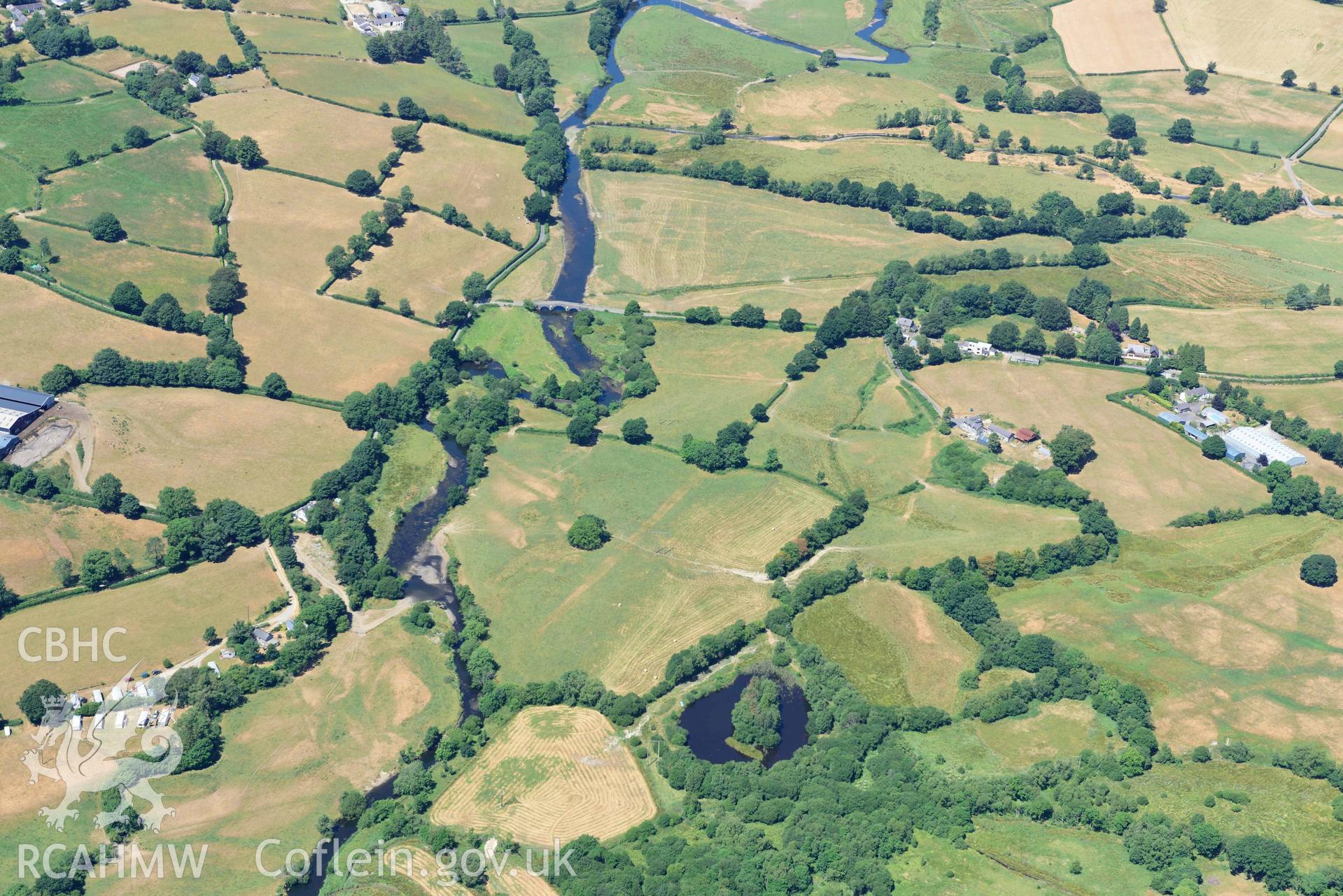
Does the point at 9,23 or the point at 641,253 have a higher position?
the point at 9,23

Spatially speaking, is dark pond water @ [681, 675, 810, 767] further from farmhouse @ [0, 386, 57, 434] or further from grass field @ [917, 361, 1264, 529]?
farmhouse @ [0, 386, 57, 434]

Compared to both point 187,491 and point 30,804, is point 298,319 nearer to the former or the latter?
point 187,491

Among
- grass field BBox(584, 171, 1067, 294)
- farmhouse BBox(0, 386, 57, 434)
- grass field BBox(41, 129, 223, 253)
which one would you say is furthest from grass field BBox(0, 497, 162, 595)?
grass field BBox(584, 171, 1067, 294)

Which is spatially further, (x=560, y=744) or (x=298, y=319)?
(x=298, y=319)

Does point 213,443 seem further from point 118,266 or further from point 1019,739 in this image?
point 1019,739

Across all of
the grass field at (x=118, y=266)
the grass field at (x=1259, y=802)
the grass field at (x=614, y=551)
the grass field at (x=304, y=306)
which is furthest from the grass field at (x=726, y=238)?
the grass field at (x=1259, y=802)

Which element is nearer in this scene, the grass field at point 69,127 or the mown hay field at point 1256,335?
the mown hay field at point 1256,335

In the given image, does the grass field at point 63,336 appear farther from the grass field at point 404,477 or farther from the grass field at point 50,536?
the grass field at point 404,477

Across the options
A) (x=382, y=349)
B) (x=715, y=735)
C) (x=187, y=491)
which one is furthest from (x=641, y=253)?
(x=715, y=735)
